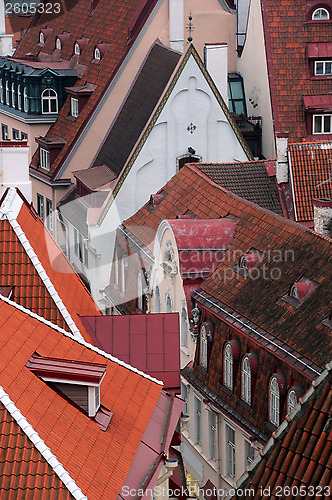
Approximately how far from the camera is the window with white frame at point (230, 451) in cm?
4309

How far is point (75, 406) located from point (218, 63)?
1761 inches

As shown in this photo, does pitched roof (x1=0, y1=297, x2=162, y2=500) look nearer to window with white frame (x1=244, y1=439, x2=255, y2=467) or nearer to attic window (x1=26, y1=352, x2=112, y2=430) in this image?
attic window (x1=26, y1=352, x2=112, y2=430)

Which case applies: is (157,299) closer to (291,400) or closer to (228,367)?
(228,367)

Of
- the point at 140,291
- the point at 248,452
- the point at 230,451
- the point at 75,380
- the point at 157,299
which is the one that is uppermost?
the point at 75,380

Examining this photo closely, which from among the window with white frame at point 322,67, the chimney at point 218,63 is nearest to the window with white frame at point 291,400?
the chimney at point 218,63

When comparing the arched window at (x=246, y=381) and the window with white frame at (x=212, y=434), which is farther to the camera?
the window with white frame at (x=212, y=434)

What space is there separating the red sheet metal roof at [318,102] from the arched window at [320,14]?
4.19m

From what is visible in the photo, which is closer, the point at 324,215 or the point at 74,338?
the point at 74,338

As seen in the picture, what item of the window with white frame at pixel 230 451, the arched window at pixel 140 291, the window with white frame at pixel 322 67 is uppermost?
the window with white frame at pixel 322 67

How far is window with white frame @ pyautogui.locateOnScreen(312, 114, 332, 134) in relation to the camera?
69625mm

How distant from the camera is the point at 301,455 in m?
24.9

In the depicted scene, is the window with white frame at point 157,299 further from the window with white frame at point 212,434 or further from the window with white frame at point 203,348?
the window with white frame at point 212,434

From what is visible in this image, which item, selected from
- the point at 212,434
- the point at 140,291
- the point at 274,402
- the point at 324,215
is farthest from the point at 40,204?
the point at 274,402

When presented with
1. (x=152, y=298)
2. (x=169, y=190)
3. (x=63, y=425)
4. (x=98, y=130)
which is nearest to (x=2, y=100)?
(x=98, y=130)
